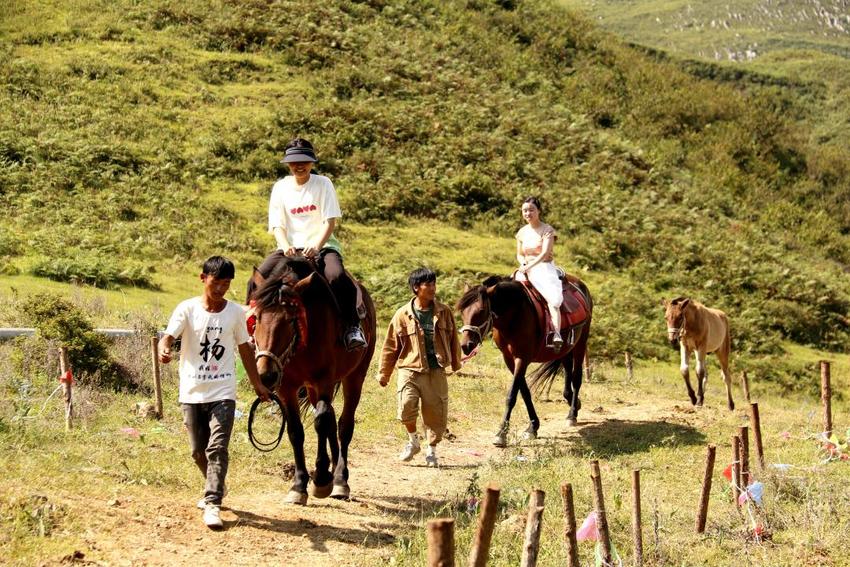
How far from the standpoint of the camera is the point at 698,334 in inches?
604

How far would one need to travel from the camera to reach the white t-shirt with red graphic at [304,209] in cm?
848

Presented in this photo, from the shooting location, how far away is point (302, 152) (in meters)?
8.51

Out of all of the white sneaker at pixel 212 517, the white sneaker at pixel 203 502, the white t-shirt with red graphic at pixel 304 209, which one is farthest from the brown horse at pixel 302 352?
the white sneaker at pixel 212 517

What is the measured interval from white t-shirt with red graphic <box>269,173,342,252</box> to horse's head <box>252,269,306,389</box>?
0.99m

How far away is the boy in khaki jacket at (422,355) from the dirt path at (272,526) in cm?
77

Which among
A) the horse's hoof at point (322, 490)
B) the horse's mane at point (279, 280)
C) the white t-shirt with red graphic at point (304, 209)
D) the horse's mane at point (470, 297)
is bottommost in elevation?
the horse's hoof at point (322, 490)

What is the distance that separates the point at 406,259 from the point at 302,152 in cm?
1631

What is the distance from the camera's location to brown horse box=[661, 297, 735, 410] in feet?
48.5

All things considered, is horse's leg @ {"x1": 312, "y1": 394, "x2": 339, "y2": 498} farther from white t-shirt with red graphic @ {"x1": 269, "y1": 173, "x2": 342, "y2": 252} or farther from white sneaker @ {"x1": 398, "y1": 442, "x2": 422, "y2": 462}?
white sneaker @ {"x1": 398, "y1": 442, "x2": 422, "y2": 462}

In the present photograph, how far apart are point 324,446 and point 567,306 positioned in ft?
19.4

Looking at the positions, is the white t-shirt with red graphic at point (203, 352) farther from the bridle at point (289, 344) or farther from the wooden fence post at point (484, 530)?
the wooden fence post at point (484, 530)

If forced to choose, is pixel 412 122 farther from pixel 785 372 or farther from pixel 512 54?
pixel 785 372

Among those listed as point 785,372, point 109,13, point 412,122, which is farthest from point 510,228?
point 109,13

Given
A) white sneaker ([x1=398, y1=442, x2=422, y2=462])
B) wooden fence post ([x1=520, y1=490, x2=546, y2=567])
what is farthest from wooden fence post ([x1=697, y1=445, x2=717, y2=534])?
white sneaker ([x1=398, y1=442, x2=422, y2=462])
